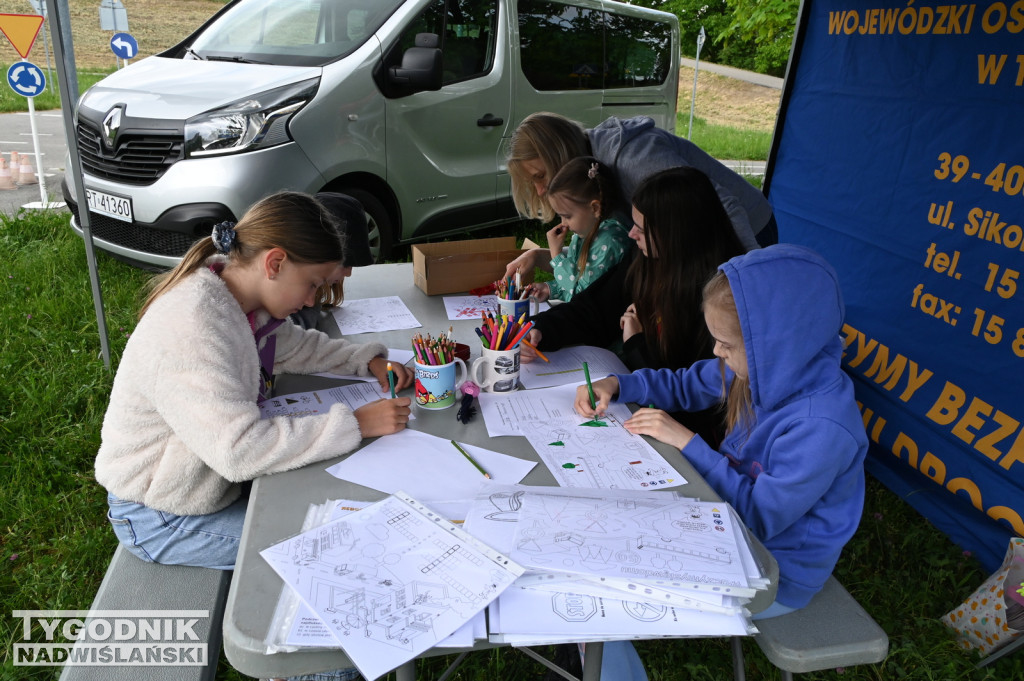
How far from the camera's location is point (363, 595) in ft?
3.15

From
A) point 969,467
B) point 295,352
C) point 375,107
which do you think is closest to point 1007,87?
point 969,467

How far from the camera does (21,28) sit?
14.8 ft

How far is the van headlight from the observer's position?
11.6 feet

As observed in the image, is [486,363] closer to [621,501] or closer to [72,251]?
[621,501]

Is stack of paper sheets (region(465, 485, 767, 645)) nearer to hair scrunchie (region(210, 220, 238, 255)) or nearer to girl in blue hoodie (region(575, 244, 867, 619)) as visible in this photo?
girl in blue hoodie (region(575, 244, 867, 619))

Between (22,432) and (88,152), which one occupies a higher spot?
(88,152)

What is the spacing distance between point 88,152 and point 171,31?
1731cm

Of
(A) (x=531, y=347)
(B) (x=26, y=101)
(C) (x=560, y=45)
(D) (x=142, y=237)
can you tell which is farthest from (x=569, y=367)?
(B) (x=26, y=101)

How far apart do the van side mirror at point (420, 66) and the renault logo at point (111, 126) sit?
146cm

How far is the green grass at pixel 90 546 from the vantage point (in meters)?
1.97

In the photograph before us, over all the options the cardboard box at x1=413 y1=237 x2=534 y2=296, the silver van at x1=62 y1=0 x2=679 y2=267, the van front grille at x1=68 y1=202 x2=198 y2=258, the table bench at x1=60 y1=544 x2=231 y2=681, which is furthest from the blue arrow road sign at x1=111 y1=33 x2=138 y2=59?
the table bench at x1=60 y1=544 x2=231 y2=681

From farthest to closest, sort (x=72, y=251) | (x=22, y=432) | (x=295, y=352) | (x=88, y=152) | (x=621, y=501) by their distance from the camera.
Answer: (x=72, y=251), (x=88, y=152), (x=22, y=432), (x=295, y=352), (x=621, y=501)

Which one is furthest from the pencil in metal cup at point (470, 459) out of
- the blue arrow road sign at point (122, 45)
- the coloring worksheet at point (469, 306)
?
the blue arrow road sign at point (122, 45)

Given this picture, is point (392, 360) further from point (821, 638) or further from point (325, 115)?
point (325, 115)
